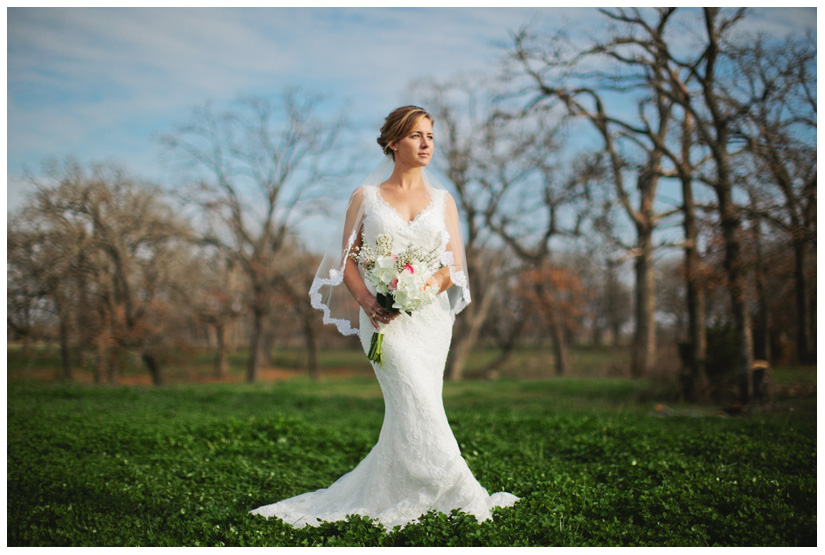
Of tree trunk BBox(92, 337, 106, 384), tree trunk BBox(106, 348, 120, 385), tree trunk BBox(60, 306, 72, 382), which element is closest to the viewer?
tree trunk BBox(92, 337, 106, 384)

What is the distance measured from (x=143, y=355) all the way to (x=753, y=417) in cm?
1588

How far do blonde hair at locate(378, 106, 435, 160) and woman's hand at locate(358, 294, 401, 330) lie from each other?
1.10 meters

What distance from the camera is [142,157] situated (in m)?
18.4

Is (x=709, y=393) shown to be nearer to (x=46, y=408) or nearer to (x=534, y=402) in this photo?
(x=534, y=402)

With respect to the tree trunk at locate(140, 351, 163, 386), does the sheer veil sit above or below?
above

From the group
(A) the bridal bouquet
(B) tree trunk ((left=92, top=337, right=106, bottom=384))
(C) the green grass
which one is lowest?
(C) the green grass

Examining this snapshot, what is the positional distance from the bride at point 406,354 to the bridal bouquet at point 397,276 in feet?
0.25

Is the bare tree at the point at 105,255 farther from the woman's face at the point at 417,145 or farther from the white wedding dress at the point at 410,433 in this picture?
the woman's face at the point at 417,145

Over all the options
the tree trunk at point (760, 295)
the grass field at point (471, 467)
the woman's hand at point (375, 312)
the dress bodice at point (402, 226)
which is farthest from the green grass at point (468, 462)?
the tree trunk at point (760, 295)

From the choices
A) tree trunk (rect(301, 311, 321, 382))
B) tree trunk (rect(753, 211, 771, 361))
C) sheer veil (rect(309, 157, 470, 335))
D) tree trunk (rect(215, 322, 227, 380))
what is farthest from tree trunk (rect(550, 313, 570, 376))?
sheer veil (rect(309, 157, 470, 335))

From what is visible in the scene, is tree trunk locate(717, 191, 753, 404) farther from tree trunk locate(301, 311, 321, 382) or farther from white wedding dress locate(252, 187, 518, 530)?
tree trunk locate(301, 311, 321, 382)

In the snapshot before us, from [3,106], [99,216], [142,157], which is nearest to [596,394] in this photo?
[3,106]

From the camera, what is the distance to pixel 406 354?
3.67 m

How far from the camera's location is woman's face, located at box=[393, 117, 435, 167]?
3.80 metres
